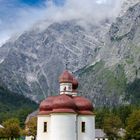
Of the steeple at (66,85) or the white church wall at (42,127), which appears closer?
the white church wall at (42,127)

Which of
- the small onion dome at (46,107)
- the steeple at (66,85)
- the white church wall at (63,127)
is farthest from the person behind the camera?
the steeple at (66,85)

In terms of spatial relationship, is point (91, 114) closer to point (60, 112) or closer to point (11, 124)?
point (60, 112)

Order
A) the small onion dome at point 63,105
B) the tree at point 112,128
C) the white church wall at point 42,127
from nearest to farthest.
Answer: the small onion dome at point 63,105
the white church wall at point 42,127
the tree at point 112,128

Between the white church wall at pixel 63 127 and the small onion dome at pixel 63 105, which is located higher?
the small onion dome at pixel 63 105

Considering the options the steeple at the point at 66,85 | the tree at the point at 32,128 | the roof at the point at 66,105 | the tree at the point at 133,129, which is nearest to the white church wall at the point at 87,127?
the roof at the point at 66,105

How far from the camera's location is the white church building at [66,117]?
7488 cm

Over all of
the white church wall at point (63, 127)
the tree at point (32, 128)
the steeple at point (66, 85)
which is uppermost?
the steeple at point (66, 85)

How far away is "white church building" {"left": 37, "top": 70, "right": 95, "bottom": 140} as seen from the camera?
74.9 meters

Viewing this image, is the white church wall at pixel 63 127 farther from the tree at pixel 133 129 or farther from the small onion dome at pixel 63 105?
the tree at pixel 133 129

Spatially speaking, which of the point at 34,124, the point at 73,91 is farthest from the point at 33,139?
the point at 73,91

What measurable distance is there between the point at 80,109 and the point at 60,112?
4941 millimetres

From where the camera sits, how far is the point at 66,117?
247 feet

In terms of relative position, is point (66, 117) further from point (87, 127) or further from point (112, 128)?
point (112, 128)

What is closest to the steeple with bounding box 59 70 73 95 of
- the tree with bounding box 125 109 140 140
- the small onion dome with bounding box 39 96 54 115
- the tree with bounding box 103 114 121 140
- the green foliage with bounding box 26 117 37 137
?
the small onion dome with bounding box 39 96 54 115
